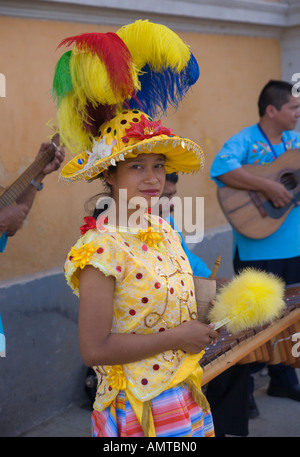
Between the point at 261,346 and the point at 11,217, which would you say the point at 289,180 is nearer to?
the point at 261,346

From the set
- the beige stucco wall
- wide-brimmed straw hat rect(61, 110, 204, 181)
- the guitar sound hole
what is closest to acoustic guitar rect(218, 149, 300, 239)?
the guitar sound hole

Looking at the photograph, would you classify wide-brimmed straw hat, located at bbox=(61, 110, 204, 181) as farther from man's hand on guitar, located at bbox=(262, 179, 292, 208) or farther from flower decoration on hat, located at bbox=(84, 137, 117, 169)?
man's hand on guitar, located at bbox=(262, 179, 292, 208)

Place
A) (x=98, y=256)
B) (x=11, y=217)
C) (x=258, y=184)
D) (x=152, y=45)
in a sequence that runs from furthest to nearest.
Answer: (x=258, y=184) → (x=11, y=217) → (x=152, y=45) → (x=98, y=256)

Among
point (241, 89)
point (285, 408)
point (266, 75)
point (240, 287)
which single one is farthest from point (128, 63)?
point (266, 75)

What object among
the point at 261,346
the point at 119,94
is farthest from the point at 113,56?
the point at 261,346

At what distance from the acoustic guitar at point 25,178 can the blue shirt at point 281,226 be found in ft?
4.91

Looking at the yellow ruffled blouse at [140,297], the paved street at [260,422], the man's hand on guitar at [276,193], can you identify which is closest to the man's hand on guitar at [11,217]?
the yellow ruffled blouse at [140,297]

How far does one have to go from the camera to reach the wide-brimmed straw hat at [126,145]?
2180 millimetres

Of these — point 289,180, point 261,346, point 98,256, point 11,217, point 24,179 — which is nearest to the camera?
point 98,256

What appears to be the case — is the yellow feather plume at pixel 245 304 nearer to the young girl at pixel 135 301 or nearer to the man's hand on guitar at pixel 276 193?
the young girl at pixel 135 301

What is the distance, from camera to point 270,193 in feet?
15.2

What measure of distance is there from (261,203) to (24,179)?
189cm

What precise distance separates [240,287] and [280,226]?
2.26 metres

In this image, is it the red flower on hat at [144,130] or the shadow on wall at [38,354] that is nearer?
the red flower on hat at [144,130]
